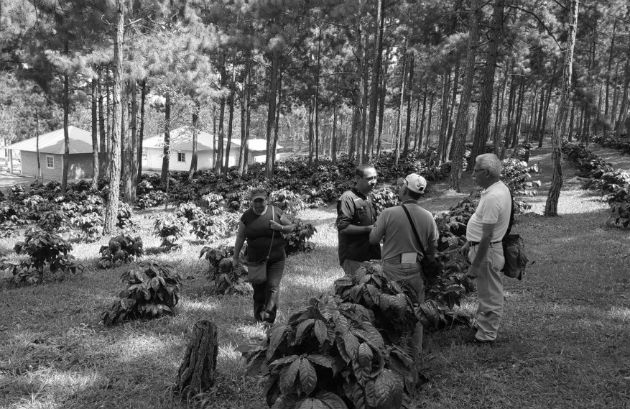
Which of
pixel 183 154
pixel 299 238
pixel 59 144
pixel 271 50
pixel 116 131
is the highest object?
A: pixel 271 50

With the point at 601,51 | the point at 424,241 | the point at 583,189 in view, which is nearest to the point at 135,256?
the point at 424,241

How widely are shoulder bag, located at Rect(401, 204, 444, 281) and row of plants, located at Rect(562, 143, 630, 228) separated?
24.1 feet

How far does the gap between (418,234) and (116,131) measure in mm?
11166

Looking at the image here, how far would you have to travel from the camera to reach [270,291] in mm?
5340

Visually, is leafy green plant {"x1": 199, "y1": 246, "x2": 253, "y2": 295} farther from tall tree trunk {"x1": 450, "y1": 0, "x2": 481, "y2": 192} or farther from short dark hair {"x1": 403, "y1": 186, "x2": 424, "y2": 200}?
tall tree trunk {"x1": 450, "y1": 0, "x2": 481, "y2": 192}

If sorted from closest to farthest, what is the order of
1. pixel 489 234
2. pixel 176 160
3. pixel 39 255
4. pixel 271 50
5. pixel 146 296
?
1. pixel 489 234
2. pixel 146 296
3. pixel 39 255
4. pixel 271 50
5. pixel 176 160

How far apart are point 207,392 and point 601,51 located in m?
39.6

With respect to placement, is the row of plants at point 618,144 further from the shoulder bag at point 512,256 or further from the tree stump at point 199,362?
the tree stump at point 199,362

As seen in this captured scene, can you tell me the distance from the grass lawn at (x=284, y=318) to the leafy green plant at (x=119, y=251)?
3.41 ft

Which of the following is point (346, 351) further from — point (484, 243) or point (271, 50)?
point (271, 50)

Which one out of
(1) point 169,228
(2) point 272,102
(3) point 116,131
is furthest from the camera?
(2) point 272,102

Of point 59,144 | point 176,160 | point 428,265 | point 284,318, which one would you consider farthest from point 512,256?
point 176,160

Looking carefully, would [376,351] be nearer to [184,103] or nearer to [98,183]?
[184,103]

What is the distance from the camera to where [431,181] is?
68.8 feet
